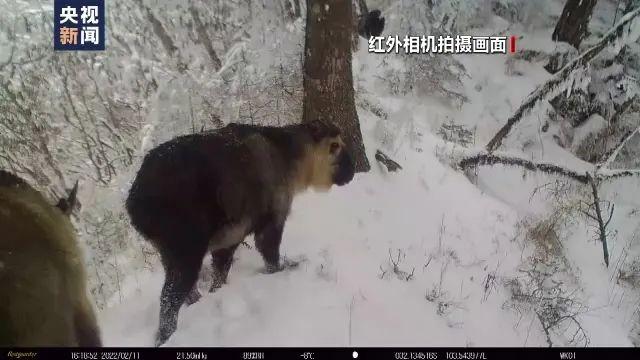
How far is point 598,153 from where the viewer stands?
3287 mm

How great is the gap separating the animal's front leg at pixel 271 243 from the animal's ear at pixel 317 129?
1.82ft

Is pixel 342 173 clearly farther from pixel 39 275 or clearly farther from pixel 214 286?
pixel 39 275

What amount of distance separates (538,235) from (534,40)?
44.2 inches

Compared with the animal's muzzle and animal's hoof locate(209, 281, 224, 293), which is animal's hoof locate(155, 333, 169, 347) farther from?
the animal's muzzle

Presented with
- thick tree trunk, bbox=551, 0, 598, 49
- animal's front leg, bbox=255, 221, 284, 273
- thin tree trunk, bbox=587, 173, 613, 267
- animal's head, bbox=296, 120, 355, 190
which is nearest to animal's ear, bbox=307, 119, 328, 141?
animal's head, bbox=296, 120, 355, 190

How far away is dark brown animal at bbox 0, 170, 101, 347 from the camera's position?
1.79 m

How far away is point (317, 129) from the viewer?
119 inches

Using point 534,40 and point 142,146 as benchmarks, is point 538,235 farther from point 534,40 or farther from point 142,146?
point 142,146

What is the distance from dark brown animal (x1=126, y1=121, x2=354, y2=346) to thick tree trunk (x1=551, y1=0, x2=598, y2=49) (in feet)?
4.92

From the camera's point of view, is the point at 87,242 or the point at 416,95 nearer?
the point at 87,242

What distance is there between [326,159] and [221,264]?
2.89ft

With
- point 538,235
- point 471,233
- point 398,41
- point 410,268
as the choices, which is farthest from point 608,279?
point 398,41

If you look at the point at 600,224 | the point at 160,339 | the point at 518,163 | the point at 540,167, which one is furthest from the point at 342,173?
the point at 600,224

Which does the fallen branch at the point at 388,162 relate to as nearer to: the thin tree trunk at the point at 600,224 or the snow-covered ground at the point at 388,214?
the snow-covered ground at the point at 388,214
